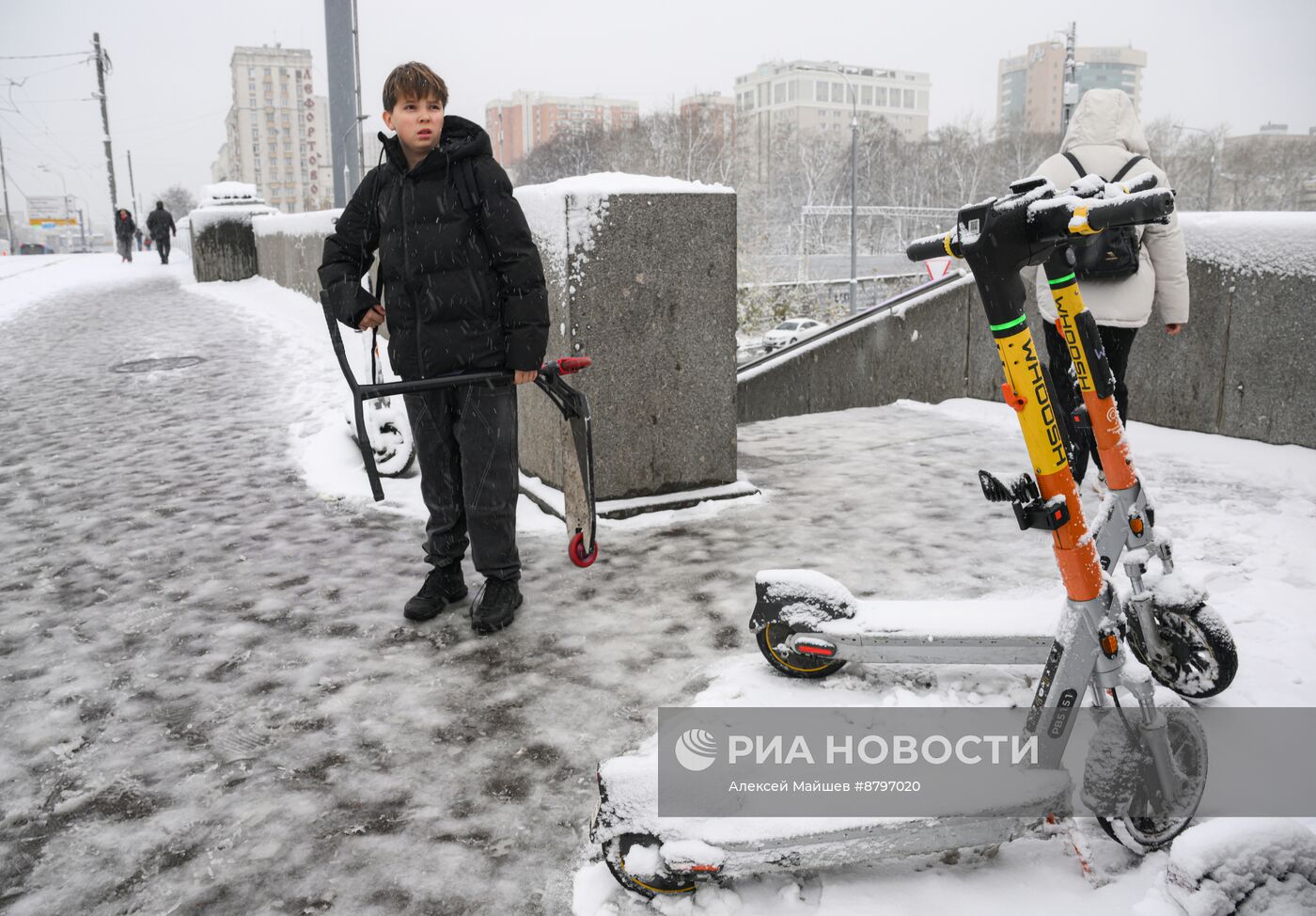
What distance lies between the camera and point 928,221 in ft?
258

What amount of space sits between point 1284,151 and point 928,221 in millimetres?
Result: 38856

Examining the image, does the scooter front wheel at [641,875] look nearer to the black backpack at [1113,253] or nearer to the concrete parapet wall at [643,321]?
the concrete parapet wall at [643,321]

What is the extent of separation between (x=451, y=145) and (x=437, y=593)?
68.1 inches

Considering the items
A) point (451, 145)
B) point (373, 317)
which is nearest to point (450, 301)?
point (373, 317)

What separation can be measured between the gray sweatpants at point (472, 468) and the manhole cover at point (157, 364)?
732 cm

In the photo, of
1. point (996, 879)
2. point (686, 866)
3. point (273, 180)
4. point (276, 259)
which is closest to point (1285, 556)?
point (996, 879)

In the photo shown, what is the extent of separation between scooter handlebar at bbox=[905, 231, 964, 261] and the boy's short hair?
1935 mm

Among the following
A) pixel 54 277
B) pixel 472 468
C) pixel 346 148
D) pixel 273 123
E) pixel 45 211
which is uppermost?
pixel 273 123

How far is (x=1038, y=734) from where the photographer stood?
2334mm

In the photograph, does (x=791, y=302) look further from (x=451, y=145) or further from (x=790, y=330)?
(x=451, y=145)

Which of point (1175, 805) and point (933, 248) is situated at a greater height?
point (933, 248)

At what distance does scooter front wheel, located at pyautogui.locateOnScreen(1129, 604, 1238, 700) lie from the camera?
2875 mm

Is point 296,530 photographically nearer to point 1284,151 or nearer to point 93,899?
point 93,899

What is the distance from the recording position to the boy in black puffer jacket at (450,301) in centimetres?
359
